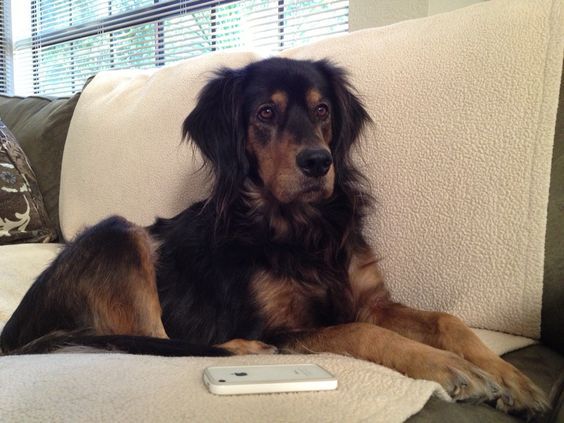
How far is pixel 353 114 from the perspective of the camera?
4.35ft

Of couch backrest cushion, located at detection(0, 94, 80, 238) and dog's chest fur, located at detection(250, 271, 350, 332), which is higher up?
couch backrest cushion, located at detection(0, 94, 80, 238)

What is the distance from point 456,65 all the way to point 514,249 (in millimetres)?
433

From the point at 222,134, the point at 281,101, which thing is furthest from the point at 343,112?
the point at 222,134

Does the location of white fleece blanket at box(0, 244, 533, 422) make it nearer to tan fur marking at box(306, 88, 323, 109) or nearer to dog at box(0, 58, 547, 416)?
dog at box(0, 58, 547, 416)

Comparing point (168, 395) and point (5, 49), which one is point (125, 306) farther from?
point (5, 49)

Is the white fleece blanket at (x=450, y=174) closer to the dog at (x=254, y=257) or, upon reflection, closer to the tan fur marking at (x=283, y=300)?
the dog at (x=254, y=257)

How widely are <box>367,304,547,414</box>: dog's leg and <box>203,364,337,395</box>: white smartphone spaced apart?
0.95ft

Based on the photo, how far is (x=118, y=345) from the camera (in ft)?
3.14

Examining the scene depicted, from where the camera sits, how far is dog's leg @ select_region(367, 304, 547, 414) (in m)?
0.77

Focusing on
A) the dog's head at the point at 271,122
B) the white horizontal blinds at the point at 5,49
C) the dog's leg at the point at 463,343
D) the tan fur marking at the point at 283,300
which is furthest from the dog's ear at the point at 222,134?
the white horizontal blinds at the point at 5,49

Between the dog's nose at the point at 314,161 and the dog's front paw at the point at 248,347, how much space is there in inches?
15.2

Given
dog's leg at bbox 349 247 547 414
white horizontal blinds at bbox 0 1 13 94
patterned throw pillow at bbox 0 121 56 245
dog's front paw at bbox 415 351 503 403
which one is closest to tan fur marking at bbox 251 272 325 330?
dog's leg at bbox 349 247 547 414

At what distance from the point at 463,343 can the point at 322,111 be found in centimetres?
68

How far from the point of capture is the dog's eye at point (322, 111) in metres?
1.33
